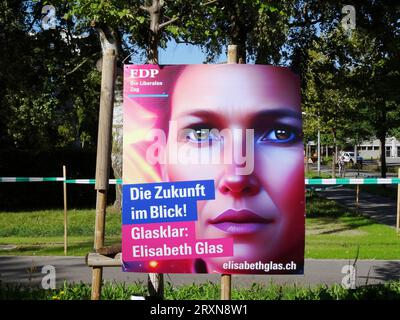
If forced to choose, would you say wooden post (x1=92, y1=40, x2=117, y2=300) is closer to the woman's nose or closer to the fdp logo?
the fdp logo

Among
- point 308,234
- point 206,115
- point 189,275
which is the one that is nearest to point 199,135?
point 206,115

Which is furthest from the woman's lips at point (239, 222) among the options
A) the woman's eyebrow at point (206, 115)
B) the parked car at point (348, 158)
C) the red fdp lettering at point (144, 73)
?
the parked car at point (348, 158)

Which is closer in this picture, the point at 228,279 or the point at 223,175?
the point at 223,175

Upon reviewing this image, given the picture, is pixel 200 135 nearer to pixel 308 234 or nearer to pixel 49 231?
pixel 308 234

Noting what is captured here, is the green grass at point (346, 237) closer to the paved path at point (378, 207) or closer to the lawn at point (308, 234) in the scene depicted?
the lawn at point (308, 234)

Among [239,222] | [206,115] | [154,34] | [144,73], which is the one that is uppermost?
[154,34]

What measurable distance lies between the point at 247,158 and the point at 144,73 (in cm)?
105

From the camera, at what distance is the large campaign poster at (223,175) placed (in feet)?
13.8

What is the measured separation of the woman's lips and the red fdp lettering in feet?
3.97

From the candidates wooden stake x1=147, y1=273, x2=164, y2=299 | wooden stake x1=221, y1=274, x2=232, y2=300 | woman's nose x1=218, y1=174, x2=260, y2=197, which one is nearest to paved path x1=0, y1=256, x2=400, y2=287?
wooden stake x1=147, y1=273, x2=164, y2=299

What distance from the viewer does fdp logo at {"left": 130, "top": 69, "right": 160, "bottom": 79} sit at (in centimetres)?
435

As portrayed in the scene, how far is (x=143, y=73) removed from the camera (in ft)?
14.3

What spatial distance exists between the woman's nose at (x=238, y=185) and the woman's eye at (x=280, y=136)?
311 mm
